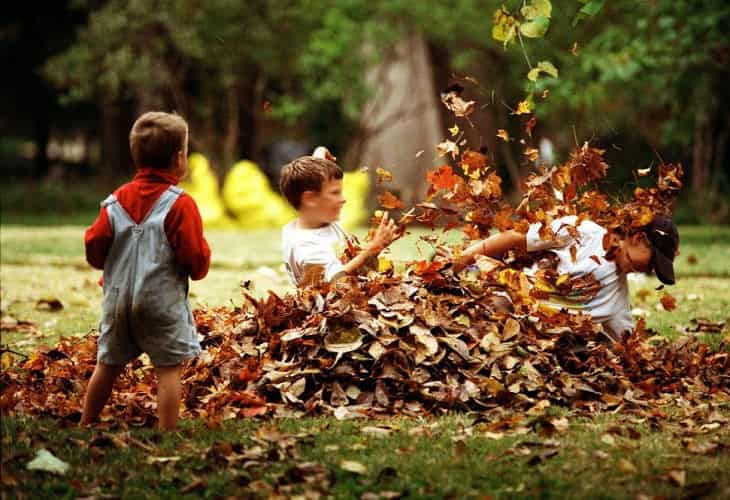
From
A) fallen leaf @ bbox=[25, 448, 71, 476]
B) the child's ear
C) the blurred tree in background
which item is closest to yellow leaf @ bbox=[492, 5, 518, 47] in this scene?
the child's ear

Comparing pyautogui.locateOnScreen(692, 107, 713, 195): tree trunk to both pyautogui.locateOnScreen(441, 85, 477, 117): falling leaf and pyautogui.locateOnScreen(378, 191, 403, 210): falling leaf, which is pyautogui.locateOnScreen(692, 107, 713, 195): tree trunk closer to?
pyautogui.locateOnScreen(441, 85, 477, 117): falling leaf

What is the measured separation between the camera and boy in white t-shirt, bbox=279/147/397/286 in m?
5.43

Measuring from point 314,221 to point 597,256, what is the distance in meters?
1.44

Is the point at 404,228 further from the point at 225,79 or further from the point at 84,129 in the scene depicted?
the point at 84,129

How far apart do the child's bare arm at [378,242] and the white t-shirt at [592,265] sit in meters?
0.79

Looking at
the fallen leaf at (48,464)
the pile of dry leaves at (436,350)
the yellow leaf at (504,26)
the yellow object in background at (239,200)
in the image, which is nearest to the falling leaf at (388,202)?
the pile of dry leaves at (436,350)

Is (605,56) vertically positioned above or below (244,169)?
above

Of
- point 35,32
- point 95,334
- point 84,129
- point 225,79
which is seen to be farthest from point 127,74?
→ point 84,129

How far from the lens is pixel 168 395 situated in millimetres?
4309

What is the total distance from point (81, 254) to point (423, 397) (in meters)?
8.68

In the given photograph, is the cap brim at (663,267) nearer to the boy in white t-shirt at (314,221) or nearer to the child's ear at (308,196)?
the boy in white t-shirt at (314,221)

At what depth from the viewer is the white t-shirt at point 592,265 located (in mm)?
5570

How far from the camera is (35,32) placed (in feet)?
97.0

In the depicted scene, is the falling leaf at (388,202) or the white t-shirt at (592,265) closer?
the falling leaf at (388,202)
